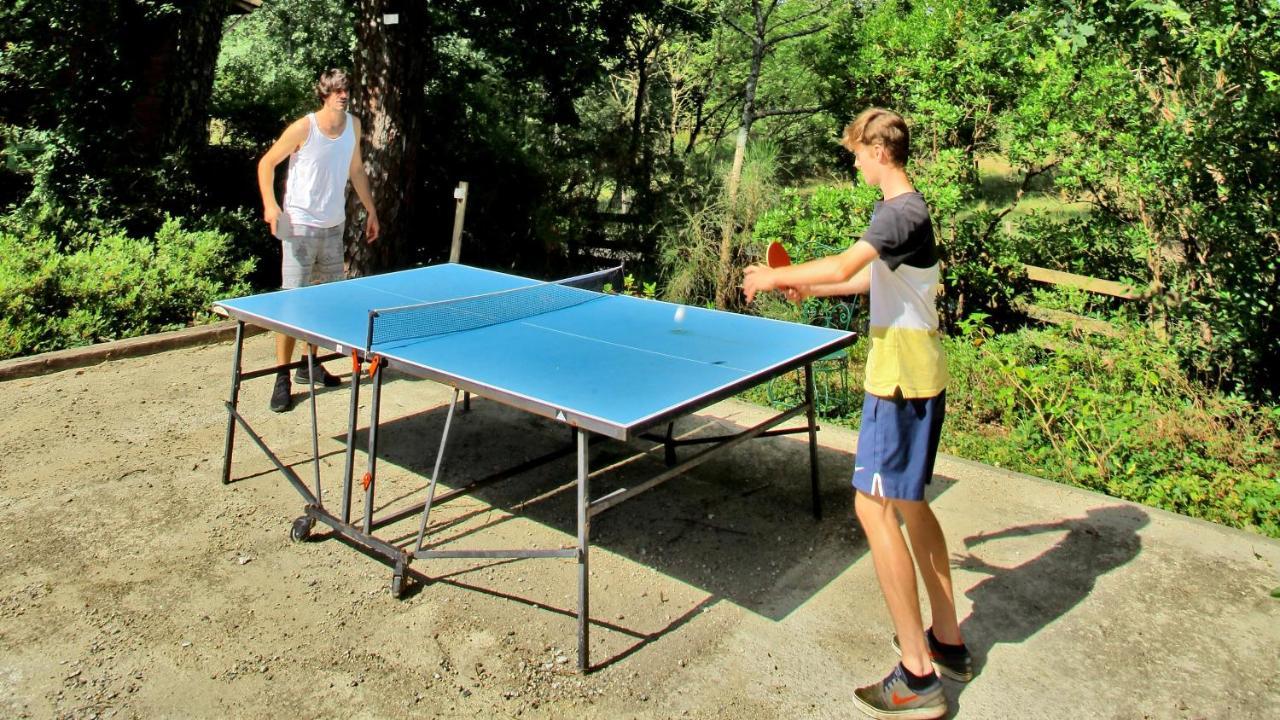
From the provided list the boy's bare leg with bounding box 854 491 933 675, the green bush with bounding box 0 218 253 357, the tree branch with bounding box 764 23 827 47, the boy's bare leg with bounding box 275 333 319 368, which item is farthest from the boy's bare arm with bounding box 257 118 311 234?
the tree branch with bounding box 764 23 827 47

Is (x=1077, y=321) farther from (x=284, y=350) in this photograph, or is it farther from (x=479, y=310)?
(x=284, y=350)

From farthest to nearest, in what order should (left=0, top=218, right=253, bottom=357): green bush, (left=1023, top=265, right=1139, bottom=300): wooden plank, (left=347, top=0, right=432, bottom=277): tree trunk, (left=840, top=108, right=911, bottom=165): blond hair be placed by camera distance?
(left=347, top=0, right=432, bottom=277): tree trunk, (left=0, top=218, right=253, bottom=357): green bush, (left=1023, top=265, right=1139, bottom=300): wooden plank, (left=840, top=108, right=911, bottom=165): blond hair

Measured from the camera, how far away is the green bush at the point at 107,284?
24.6ft

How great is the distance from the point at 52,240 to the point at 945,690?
7872 millimetres

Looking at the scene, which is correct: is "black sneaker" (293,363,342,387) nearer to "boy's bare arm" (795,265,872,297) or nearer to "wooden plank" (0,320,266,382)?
"wooden plank" (0,320,266,382)

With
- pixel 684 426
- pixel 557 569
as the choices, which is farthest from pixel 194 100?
pixel 557 569

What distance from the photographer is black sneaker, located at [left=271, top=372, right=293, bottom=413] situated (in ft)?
21.4

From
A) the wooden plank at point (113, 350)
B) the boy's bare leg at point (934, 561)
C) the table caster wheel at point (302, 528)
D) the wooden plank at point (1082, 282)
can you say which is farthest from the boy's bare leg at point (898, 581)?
the wooden plank at point (113, 350)

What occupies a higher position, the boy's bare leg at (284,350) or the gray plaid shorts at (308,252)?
the gray plaid shorts at (308,252)

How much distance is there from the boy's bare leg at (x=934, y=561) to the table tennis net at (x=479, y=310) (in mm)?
2205

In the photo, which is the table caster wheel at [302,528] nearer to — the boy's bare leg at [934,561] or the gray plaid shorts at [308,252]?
the gray plaid shorts at [308,252]

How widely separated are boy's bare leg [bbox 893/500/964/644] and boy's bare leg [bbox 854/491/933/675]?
60mm

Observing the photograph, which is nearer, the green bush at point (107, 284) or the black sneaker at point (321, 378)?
the black sneaker at point (321, 378)

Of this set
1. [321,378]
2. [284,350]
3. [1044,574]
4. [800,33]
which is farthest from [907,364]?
[800,33]
